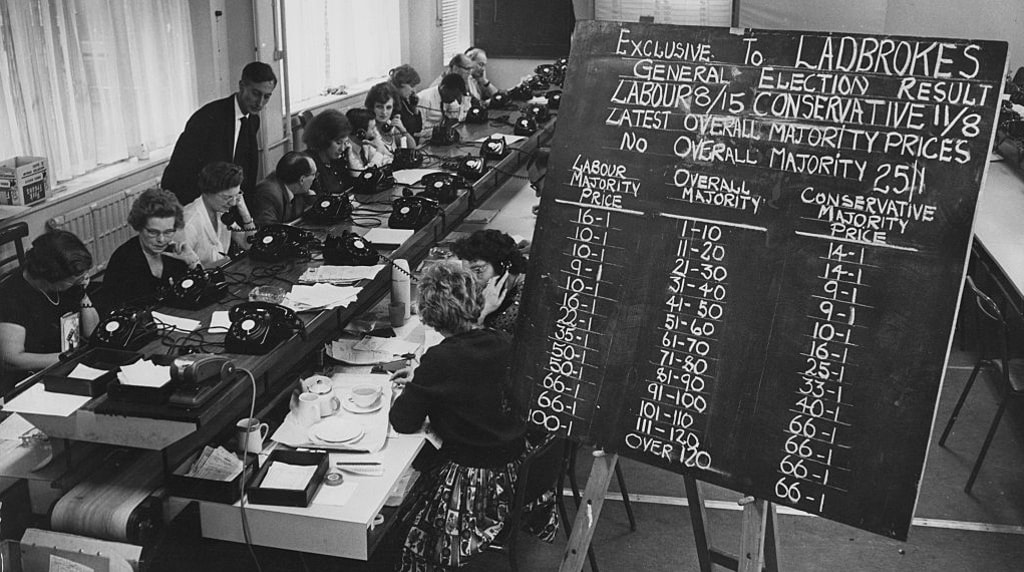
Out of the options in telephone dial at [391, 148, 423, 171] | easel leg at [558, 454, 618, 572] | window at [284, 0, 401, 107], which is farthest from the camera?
window at [284, 0, 401, 107]

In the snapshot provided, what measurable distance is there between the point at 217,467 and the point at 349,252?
1381 millimetres

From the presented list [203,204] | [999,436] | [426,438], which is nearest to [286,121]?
[203,204]

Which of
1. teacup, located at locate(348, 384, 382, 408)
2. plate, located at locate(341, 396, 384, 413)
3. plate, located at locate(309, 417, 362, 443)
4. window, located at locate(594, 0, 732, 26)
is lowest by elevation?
plate, located at locate(341, 396, 384, 413)

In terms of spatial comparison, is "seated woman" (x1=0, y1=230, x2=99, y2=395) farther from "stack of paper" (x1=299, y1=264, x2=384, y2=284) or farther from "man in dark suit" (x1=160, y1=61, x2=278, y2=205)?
"man in dark suit" (x1=160, y1=61, x2=278, y2=205)

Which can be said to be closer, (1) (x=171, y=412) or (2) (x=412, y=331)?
(1) (x=171, y=412)

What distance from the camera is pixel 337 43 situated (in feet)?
28.2

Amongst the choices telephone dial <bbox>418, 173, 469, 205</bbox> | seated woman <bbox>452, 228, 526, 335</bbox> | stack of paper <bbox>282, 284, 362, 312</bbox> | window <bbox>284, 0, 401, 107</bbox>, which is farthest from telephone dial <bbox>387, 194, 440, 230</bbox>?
window <bbox>284, 0, 401, 107</bbox>

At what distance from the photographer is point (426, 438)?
314 centimetres

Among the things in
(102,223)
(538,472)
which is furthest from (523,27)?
(538,472)

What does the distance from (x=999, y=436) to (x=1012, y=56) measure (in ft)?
16.8

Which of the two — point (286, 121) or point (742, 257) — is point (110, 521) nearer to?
point (742, 257)

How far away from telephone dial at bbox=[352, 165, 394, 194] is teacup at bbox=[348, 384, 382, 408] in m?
1.98

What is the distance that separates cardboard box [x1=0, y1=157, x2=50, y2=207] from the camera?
4.61 metres

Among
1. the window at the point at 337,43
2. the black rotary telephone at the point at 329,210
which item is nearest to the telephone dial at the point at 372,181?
the black rotary telephone at the point at 329,210
